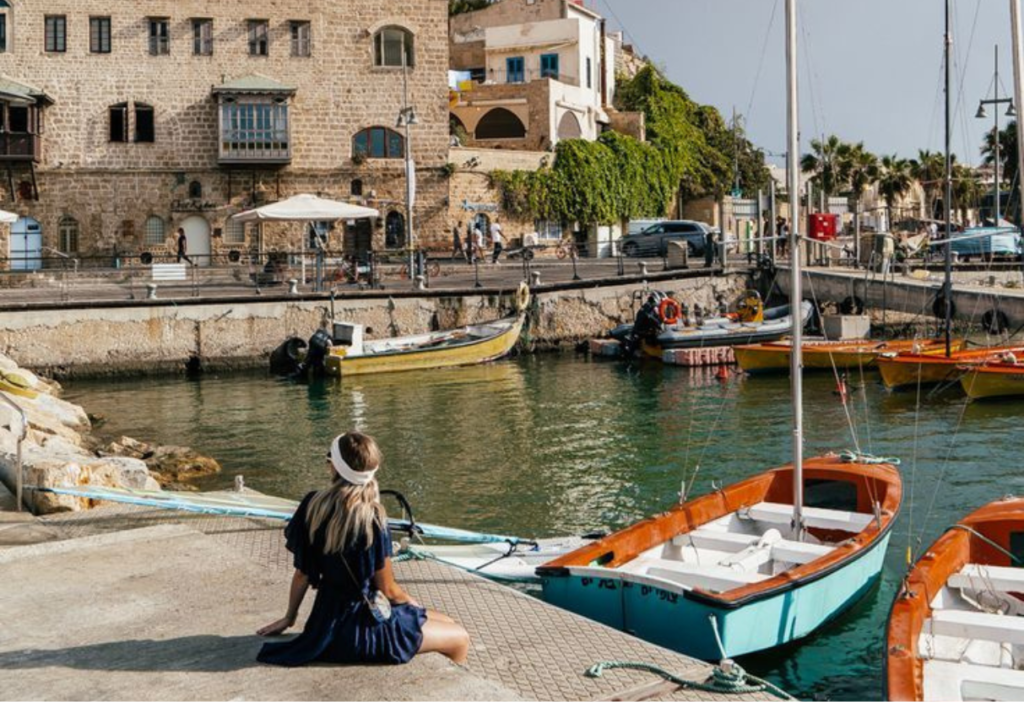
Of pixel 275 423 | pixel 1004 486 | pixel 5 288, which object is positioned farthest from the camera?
pixel 5 288

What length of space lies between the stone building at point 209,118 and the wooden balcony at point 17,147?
0.05m

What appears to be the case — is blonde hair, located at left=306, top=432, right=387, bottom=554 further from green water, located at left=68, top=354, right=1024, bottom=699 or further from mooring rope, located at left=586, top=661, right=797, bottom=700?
green water, located at left=68, top=354, right=1024, bottom=699

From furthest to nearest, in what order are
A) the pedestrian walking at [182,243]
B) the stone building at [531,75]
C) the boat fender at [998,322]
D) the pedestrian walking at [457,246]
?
the stone building at [531,75] → the pedestrian walking at [457,246] → the pedestrian walking at [182,243] → the boat fender at [998,322]

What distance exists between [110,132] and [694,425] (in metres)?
32.6

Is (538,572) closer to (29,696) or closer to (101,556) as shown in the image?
(101,556)

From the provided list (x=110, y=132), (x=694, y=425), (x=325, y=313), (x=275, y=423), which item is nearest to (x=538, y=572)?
(x=694, y=425)

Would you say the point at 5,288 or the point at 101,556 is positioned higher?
the point at 5,288

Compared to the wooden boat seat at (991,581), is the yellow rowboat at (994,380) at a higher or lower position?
higher

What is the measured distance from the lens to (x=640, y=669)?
6.12m

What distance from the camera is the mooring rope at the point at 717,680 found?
584cm

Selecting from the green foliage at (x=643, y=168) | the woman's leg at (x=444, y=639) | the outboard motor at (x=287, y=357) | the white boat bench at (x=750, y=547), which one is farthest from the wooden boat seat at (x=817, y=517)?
the green foliage at (x=643, y=168)

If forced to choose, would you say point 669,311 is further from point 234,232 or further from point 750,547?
point 750,547

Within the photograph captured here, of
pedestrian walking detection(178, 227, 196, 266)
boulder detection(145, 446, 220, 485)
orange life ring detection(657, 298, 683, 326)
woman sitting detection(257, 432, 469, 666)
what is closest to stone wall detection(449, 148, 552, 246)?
pedestrian walking detection(178, 227, 196, 266)

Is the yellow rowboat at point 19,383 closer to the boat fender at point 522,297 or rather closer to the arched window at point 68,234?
the boat fender at point 522,297
